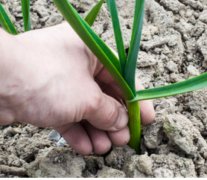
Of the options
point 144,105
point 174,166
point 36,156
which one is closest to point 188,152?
point 174,166

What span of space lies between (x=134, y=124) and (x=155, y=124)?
7cm

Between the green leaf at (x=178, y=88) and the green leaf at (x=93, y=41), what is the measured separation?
44 mm

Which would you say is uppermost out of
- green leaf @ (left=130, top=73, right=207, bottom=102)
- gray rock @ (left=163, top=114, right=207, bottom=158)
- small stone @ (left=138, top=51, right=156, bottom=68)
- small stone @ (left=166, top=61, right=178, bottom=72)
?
green leaf @ (left=130, top=73, right=207, bottom=102)

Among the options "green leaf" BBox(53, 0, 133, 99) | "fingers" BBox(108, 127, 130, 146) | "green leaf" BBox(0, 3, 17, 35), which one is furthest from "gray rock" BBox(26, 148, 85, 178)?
"green leaf" BBox(0, 3, 17, 35)

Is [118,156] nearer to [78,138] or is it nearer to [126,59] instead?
[78,138]

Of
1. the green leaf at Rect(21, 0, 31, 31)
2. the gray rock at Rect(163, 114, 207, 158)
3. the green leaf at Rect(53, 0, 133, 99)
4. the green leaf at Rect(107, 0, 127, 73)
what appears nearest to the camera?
the green leaf at Rect(53, 0, 133, 99)

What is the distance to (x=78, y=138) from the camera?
1.42m

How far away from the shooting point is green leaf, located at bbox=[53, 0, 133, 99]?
45.5 inches

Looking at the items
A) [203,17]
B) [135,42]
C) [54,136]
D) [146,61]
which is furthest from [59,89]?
[203,17]

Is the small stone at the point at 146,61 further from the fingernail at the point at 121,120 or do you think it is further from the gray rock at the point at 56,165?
the gray rock at the point at 56,165

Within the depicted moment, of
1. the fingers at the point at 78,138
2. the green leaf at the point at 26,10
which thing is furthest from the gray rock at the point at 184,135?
the green leaf at the point at 26,10

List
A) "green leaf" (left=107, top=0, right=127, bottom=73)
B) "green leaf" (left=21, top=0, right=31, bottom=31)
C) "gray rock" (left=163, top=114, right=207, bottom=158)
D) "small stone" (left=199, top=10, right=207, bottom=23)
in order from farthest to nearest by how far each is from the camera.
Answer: "small stone" (left=199, top=10, right=207, bottom=23) → "green leaf" (left=21, top=0, right=31, bottom=31) → "gray rock" (left=163, top=114, right=207, bottom=158) → "green leaf" (left=107, top=0, right=127, bottom=73)

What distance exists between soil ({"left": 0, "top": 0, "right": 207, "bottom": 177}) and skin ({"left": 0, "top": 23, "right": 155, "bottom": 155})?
5 cm

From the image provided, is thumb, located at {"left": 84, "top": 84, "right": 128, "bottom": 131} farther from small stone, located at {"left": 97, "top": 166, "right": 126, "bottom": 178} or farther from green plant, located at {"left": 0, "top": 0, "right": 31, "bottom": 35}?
green plant, located at {"left": 0, "top": 0, "right": 31, "bottom": 35}
